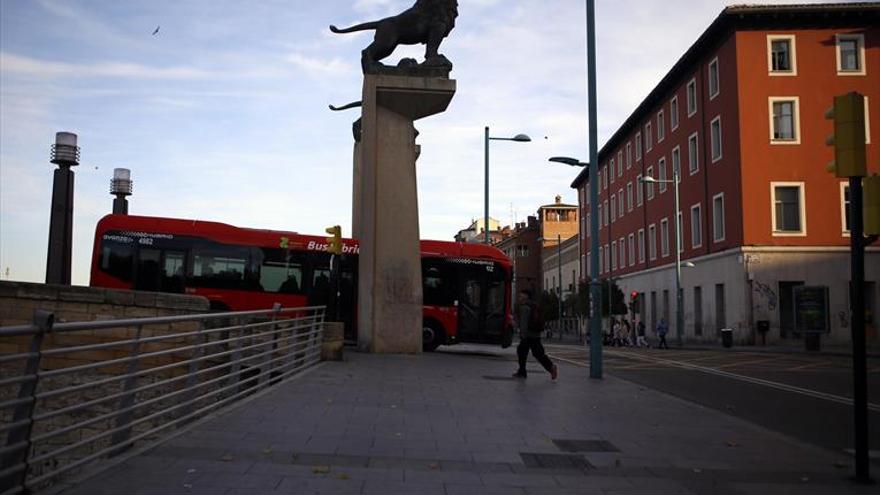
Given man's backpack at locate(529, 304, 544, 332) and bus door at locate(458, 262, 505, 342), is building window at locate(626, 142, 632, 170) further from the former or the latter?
man's backpack at locate(529, 304, 544, 332)

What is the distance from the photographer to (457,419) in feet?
30.7

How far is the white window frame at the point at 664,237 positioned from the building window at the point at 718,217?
27.0 ft

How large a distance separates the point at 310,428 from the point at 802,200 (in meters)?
37.1

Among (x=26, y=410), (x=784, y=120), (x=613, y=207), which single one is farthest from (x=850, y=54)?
(x=26, y=410)

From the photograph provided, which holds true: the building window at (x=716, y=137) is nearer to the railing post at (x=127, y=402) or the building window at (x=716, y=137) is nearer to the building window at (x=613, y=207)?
the building window at (x=613, y=207)

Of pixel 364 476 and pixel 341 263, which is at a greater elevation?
pixel 341 263

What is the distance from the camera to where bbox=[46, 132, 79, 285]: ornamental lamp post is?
67.1ft

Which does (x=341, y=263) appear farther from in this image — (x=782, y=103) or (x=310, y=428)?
(x=782, y=103)

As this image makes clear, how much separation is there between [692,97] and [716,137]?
4443 mm

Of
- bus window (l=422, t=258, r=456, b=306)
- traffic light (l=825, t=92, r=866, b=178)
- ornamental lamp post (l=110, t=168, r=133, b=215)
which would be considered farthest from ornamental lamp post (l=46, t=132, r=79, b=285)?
traffic light (l=825, t=92, r=866, b=178)

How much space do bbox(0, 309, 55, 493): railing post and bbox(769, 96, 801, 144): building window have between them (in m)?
40.3

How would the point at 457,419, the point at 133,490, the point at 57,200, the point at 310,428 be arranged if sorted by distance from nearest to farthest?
1. the point at 133,490
2. the point at 310,428
3. the point at 457,419
4. the point at 57,200

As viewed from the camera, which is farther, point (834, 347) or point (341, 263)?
point (834, 347)

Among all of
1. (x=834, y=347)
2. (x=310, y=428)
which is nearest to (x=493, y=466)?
(x=310, y=428)
